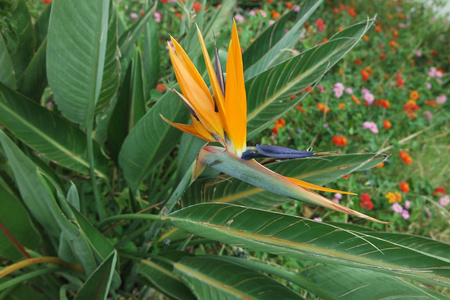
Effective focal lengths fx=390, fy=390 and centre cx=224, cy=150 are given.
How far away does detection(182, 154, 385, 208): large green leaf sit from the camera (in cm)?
74

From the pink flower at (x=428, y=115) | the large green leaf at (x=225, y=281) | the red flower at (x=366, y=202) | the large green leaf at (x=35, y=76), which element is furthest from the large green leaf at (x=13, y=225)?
the pink flower at (x=428, y=115)

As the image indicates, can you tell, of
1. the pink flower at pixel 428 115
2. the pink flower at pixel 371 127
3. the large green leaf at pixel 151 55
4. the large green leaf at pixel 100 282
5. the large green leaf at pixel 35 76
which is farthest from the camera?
the pink flower at pixel 428 115

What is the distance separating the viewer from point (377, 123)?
1.81 meters

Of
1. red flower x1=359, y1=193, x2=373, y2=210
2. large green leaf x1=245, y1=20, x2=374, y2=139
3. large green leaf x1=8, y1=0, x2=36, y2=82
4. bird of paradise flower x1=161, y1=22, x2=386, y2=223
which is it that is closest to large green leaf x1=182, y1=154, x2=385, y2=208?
large green leaf x1=245, y1=20, x2=374, y2=139

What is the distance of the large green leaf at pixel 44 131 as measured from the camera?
29.4 inches

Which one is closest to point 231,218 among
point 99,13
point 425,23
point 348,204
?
point 99,13

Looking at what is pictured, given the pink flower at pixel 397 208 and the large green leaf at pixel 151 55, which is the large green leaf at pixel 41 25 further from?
the pink flower at pixel 397 208

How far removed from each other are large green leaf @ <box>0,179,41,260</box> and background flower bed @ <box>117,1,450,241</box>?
793 mm

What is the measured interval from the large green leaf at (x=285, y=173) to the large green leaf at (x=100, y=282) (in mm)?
187

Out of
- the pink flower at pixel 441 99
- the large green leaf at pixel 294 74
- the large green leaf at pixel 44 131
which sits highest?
the pink flower at pixel 441 99

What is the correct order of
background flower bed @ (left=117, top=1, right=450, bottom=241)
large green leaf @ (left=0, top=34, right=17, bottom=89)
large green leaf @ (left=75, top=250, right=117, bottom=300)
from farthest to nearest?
background flower bed @ (left=117, top=1, right=450, bottom=241) → large green leaf @ (left=0, top=34, right=17, bottom=89) → large green leaf @ (left=75, top=250, right=117, bottom=300)

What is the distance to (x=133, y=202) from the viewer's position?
0.91 metres

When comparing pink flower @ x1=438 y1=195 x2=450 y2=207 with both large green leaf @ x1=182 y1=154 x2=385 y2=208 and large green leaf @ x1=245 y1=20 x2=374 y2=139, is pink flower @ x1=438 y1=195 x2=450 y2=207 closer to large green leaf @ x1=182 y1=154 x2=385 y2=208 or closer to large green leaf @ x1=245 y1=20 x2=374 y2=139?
large green leaf @ x1=182 y1=154 x2=385 y2=208

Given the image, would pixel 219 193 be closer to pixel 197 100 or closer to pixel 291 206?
pixel 197 100
